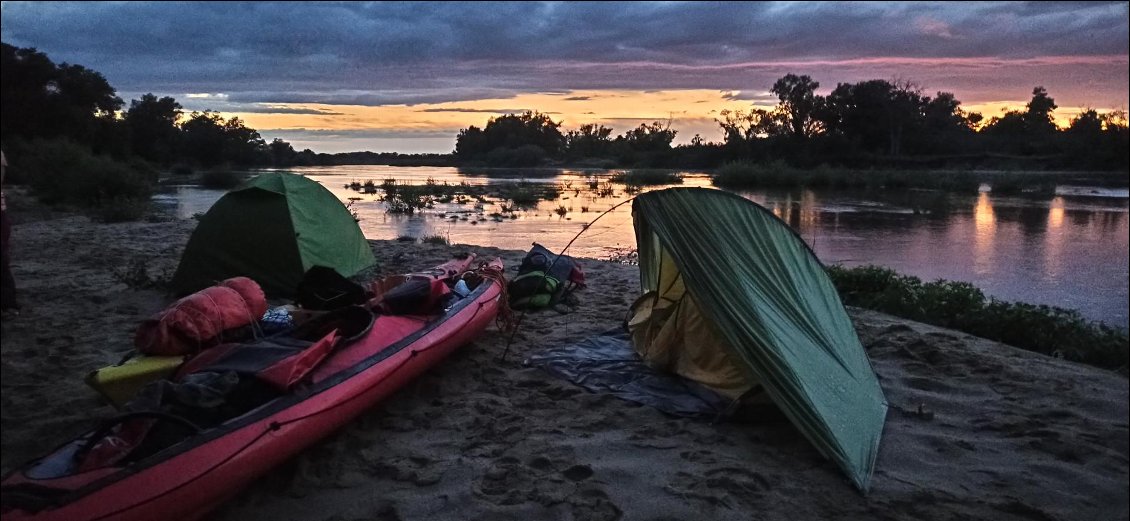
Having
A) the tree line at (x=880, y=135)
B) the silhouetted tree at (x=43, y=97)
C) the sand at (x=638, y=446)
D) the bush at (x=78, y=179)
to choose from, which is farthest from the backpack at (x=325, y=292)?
the tree line at (x=880, y=135)

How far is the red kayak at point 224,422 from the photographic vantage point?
2.56m

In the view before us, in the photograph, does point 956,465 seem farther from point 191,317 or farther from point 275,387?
point 191,317

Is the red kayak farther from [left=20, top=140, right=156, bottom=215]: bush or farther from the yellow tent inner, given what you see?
[left=20, top=140, right=156, bottom=215]: bush

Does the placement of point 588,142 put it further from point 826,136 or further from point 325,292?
point 325,292

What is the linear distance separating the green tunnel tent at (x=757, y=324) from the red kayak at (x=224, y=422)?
1754 millimetres

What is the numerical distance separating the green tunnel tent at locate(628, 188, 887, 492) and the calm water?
17.4 ft

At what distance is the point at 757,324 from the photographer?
4156 millimetres

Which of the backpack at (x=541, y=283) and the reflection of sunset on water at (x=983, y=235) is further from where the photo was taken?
the reflection of sunset on water at (x=983, y=235)

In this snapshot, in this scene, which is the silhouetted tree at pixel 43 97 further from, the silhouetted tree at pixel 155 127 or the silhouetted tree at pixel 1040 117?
the silhouetted tree at pixel 1040 117

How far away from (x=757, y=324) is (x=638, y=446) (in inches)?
40.4

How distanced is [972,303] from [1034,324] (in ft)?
2.35

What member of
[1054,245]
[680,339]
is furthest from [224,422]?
[1054,245]

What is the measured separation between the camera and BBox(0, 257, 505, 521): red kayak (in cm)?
256

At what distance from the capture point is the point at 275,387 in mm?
3389
